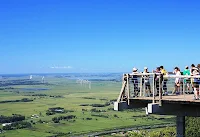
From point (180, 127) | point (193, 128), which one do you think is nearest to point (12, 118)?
point (193, 128)

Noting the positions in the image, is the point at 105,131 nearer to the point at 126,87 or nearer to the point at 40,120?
the point at 40,120

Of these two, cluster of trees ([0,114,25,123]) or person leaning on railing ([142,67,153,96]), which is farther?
cluster of trees ([0,114,25,123])

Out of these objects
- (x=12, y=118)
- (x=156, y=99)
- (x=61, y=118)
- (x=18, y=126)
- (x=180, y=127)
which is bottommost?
(x=18, y=126)

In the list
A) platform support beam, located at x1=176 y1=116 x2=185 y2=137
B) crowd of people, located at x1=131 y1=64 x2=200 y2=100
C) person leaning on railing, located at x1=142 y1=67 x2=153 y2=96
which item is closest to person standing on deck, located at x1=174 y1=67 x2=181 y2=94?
crowd of people, located at x1=131 y1=64 x2=200 y2=100

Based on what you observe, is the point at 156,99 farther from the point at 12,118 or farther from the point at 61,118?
the point at 12,118

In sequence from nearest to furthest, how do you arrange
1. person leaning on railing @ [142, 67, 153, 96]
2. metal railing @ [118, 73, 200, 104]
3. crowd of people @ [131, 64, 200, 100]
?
1. crowd of people @ [131, 64, 200, 100]
2. metal railing @ [118, 73, 200, 104]
3. person leaning on railing @ [142, 67, 153, 96]

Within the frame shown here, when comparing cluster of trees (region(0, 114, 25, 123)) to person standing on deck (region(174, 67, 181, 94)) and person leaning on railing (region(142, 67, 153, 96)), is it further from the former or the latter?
person leaning on railing (region(142, 67, 153, 96))

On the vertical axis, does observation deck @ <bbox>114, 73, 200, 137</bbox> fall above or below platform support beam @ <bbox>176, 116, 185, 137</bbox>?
above

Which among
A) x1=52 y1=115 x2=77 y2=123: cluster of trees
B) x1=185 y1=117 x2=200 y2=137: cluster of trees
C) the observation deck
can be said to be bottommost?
x1=52 y1=115 x2=77 y2=123: cluster of trees

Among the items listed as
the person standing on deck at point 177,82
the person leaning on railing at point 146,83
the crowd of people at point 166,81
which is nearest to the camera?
the crowd of people at point 166,81

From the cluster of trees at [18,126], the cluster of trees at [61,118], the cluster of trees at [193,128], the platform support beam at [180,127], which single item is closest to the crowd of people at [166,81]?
the platform support beam at [180,127]

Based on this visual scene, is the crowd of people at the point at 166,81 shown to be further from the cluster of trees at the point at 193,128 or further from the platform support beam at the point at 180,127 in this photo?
the cluster of trees at the point at 193,128

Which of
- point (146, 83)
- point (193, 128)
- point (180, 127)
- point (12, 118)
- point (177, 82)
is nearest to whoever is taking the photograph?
point (180, 127)
